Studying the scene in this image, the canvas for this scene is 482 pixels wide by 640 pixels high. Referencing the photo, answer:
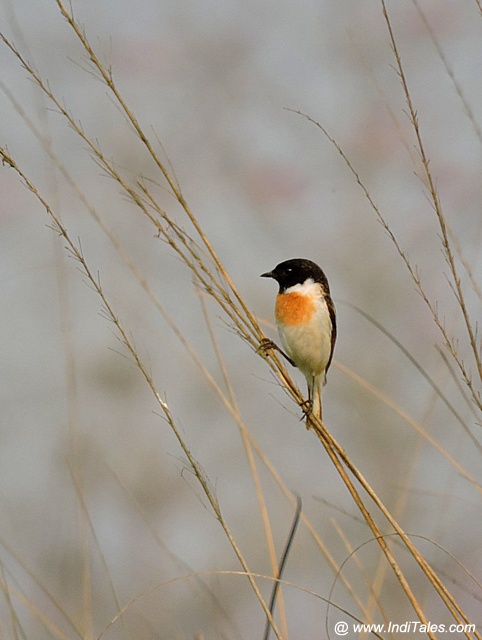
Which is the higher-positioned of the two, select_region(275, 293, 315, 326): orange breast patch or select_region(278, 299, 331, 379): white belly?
select_region(275, 293, 315, 326): orange breast patch

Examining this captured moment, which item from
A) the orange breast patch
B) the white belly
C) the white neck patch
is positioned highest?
the white neck patch

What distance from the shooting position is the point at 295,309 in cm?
341

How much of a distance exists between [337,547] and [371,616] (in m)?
3.50

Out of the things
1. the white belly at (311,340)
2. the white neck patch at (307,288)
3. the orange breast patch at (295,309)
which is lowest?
the white belly at (311,340)

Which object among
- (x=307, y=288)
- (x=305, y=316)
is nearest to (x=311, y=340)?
(x=305, y=316)

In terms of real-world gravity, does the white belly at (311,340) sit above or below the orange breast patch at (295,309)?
below

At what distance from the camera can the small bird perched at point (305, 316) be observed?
341 centimetres

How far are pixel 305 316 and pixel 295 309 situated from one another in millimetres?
47

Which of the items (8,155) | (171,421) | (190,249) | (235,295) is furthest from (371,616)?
(8,155)

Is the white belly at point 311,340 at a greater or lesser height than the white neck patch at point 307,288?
lesser

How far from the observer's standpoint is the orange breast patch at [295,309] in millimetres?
3406

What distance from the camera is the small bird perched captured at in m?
3.41

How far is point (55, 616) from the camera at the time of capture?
3301 millimetres

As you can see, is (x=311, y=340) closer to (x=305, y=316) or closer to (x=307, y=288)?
(x=305, y=316)
